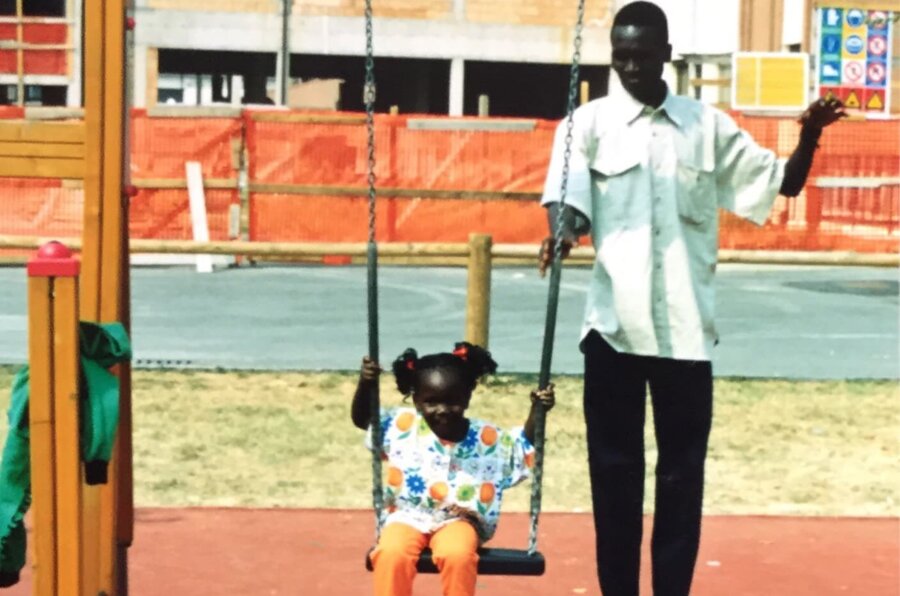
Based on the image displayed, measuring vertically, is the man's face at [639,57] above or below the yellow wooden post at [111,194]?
above

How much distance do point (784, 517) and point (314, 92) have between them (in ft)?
111

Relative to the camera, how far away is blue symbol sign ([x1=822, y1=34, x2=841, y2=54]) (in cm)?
2881

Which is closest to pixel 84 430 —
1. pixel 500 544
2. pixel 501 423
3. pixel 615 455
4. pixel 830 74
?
pixel 615 455

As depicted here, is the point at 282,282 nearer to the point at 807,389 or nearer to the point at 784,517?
the point at 807,389

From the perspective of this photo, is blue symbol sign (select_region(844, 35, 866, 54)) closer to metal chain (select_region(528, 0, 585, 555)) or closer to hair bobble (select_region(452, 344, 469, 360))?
metal chain (select_region(528, 0, 585, 555))

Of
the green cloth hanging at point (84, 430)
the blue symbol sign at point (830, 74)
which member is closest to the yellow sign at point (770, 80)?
the blue symbol sign at point (830, 74)

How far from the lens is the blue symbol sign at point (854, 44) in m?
28.7

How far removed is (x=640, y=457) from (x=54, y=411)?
171cm

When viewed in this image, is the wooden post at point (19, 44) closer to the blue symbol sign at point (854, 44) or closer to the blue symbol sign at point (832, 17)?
the blue symbol sign at point (832, 17)

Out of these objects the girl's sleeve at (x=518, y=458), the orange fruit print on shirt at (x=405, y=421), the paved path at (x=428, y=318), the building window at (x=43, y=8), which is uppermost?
the building window at (x=43, y=8)

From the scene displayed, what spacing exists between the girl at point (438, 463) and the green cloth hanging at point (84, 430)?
74 centimetres

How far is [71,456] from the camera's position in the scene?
396cm

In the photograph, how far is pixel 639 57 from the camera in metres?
4.73

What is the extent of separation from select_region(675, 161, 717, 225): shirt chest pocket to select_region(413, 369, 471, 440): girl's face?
29.2 inches
